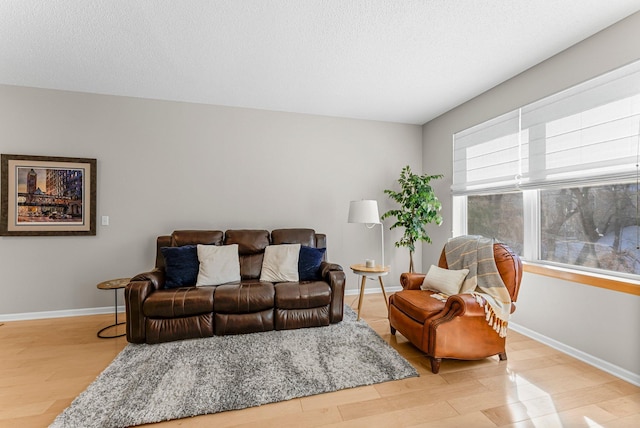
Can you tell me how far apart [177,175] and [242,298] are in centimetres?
199

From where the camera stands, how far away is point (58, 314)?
3.29m

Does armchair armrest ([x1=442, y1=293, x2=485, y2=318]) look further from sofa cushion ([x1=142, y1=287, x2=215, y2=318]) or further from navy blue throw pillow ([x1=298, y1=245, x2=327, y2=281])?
sofa cushion ([x1=142, y1=287, x2=215, y2=318])

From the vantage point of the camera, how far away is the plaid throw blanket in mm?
2191

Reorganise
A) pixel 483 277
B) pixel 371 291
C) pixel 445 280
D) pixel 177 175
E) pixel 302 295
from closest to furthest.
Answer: pixel 483 277 → pixel 445 280 → pixel 302 295 → pixel 177 175 → pixel 371 291

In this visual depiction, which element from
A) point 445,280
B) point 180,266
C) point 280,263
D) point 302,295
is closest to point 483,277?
point 445,280

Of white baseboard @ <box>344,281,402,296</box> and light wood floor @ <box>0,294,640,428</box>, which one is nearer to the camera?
light wood floor @ <box>0,294,640,428</box>

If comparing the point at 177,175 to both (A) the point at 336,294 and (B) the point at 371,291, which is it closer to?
(A) the point at 336,294

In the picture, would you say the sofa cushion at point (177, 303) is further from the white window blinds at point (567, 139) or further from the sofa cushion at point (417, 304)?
the white window blinds at point (567, 139)

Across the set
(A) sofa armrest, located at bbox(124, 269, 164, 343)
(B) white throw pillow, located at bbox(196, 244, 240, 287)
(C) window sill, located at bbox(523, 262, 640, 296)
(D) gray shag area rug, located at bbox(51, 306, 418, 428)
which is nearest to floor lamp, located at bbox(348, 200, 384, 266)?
(D) gray shag area rug, located at bbox(51, 306, 418, 428)

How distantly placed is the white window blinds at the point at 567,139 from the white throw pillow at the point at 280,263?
8.11 ft

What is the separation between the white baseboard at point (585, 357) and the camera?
2049 mm

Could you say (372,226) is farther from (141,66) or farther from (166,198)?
(141,66)

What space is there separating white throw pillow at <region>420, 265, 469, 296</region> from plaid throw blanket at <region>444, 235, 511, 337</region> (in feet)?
0.17

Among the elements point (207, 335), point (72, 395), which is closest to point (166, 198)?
point (207, 335)
